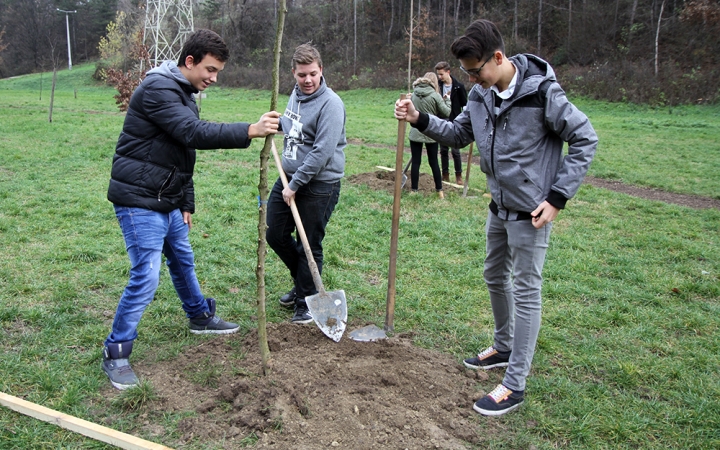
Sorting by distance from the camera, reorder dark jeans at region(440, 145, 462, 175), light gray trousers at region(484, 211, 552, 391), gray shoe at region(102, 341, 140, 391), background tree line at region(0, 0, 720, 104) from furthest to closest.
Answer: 1. background tree line at region(0, 0, 720, 104)
2. dark jeans at region(440, 145, 462, 175)
3. gray shoe at region(102, 341, 140, 391)
4. light gray trousers at region(484, 211, 552, 391)

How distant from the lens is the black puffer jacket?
306cm

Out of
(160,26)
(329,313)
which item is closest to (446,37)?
(160,26)

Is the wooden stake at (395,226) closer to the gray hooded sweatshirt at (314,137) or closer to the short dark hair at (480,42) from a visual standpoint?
the gray hooded sweatshirt at (314,137)

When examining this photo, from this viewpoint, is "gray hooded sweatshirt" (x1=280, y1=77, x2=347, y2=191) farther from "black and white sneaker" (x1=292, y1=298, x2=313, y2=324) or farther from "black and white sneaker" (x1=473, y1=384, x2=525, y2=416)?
"black and white sneaker" (x1=473, y1=384, x2=525, y2=416)

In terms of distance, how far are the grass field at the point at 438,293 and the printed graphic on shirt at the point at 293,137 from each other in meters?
1.36

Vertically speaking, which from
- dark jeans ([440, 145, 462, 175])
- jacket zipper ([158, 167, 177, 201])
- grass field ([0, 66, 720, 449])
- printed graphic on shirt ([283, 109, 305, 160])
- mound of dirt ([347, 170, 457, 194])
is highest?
printed graphic on shirt ([283, 109, 305, 160])

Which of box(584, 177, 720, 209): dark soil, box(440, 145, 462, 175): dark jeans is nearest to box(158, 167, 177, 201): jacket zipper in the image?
box(440, 145, 462, 175): dark jeans

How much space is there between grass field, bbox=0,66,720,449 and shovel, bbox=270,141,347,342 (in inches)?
22.7

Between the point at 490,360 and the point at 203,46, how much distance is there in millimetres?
2762

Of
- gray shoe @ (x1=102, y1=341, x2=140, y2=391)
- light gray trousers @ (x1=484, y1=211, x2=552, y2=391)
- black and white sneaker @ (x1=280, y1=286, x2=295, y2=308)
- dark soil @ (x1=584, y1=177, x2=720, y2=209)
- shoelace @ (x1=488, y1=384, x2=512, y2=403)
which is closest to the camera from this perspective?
light gray trousers @ (x1=484, y1=211, x2=552, y2=391)

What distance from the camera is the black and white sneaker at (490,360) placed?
3619 millimetres

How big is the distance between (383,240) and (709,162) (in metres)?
9.08

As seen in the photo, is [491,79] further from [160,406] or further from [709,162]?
[709,162]

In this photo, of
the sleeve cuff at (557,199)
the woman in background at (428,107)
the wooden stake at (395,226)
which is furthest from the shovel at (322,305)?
the woman in background at (428,107)
